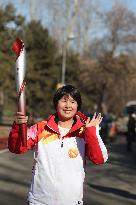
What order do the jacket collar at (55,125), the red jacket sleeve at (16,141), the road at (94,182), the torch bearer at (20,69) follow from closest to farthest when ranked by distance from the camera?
the torch bearer at (20,69) → the red jacket sleeve at (16,141) → the jacket collar at (55,125) → the road at (94,182)

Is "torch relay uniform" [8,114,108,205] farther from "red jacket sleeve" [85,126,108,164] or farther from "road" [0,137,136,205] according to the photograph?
"road" [0,137,136,205]

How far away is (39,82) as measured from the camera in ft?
173

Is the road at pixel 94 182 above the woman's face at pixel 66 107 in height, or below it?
below

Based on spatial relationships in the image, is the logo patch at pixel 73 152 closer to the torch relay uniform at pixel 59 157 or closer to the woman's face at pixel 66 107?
the torch relay uniform at pixel 59 157

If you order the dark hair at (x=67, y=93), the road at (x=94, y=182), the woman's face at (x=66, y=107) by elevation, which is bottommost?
the road at (x=94, y=182)

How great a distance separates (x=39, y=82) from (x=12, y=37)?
1288 centimetres

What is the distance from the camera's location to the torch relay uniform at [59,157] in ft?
13.8

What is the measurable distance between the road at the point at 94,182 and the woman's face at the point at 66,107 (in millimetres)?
5220

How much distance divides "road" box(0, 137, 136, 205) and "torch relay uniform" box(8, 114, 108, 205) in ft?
16.9

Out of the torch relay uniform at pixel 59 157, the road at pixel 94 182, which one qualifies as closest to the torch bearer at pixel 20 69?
the torch relay uniform at pixel 59 157

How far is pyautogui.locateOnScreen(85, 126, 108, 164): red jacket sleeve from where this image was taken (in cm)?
417

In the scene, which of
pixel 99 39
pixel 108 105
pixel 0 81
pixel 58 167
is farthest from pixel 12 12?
pixel 58 167

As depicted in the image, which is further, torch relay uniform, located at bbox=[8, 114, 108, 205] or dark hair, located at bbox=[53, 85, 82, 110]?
dark hair, located at bbox=[53, 85, 82, 110]

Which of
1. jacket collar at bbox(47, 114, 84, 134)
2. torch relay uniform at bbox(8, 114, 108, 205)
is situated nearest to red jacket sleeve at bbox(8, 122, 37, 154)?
torch relay uniform at bbox(8, 114, 108, 205)
